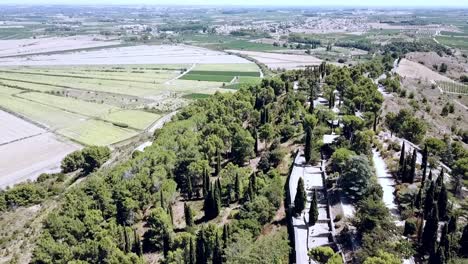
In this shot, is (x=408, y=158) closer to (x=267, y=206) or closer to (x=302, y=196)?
(x=302, y=196)

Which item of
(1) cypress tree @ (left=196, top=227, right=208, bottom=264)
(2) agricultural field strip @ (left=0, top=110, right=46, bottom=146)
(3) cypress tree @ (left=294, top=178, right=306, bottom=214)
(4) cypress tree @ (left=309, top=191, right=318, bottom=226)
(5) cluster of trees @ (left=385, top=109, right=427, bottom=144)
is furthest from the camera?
(2) agricultural field strip @ (left=0, top=110, right=46, bottom=146)

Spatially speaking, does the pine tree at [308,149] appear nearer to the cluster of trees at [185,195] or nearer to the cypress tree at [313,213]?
the cluster of trees at [185,195]

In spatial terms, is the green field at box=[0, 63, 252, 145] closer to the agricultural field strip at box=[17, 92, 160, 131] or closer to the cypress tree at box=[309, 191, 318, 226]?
the agricultural field strip at box=[17, 92, 160, 131]

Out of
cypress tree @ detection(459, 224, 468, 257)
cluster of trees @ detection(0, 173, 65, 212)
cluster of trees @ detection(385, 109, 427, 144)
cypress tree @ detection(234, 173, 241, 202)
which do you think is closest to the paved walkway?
cypress tree @ detection(234, 173, 241, 202)

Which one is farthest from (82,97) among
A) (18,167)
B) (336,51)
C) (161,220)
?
(336,51)

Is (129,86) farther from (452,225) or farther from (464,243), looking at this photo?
(464,243)

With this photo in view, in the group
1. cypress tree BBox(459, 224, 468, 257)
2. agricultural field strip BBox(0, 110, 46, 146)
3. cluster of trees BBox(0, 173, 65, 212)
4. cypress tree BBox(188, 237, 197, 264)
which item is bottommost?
cluster of trees BBox(0, 173, 65, 212)

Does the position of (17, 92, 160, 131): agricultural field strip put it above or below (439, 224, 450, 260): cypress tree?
below

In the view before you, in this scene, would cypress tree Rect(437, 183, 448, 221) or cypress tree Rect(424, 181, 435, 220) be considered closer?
cypress tree Rect(424, 181, 435, 220)
